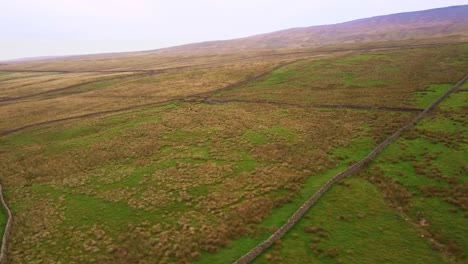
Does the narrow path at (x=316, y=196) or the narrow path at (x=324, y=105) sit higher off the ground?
the narrow path at (x=324, y=105)

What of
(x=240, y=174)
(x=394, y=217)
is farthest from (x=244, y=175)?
(x=394, y=217)

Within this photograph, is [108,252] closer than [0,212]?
Yes

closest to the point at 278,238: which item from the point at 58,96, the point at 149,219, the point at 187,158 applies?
the point at 149,219

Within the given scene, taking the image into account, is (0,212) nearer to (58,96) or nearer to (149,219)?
(149,219)

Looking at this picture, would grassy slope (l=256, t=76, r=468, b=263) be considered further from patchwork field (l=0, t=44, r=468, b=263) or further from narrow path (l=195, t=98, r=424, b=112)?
narrow path (l=195, t=98, r=424, b=112)

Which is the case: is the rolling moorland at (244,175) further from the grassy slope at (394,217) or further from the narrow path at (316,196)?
the narrow path at (316,196)

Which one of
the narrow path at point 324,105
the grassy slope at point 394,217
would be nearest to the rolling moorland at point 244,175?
the grassy slope at point 394,217
